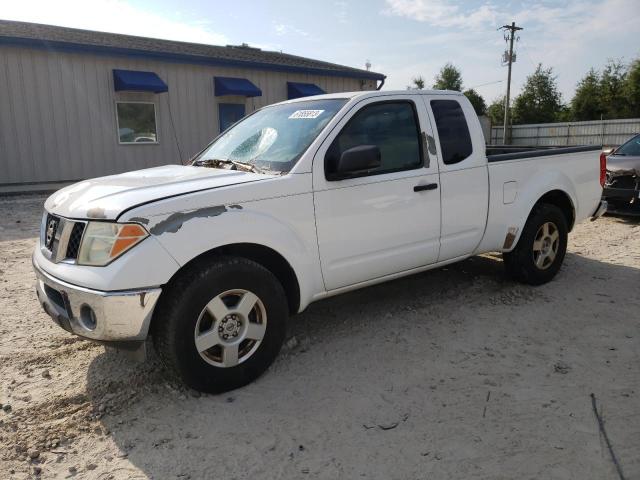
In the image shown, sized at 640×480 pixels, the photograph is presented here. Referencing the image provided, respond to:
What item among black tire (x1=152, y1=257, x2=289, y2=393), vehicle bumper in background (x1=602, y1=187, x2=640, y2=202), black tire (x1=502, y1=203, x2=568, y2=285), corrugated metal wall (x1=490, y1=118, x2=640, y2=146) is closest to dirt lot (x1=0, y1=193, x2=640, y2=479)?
black tire (x1=152, y1=257, x2=289, y2=393)

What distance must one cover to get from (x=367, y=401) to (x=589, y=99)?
51496 mm

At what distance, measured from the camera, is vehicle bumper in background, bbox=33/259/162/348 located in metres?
2.77

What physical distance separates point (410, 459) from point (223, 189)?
1833 mm

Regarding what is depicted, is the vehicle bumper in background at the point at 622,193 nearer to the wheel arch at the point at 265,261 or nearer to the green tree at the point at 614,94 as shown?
the wheel arch at the point at 265,261

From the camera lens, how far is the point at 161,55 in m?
13.5

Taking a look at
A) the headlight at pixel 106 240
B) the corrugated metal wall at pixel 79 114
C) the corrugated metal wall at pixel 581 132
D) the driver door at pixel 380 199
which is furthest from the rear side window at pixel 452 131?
the corrugated metal wall at pixel 581 132

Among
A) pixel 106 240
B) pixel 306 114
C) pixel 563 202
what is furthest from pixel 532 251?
pixel 106 240

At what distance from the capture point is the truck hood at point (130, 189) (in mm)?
2932

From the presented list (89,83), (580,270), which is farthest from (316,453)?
(89,83)

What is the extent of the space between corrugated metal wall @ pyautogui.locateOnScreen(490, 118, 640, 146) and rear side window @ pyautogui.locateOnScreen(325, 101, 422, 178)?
86.1 ft

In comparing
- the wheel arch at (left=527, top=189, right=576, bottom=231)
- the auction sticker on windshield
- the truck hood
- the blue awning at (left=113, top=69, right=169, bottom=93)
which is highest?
the blue awning at (left=113, top=69, right=169, bottom=93)

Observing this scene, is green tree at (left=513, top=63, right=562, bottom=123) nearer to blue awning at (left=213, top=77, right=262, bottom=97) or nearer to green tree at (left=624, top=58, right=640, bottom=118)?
green tree at (left=624, top=58, right=640, bottom=118)

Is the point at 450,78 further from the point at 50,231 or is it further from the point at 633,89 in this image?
the point at 50,231

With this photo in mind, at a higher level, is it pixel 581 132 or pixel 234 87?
pixel 234 87
